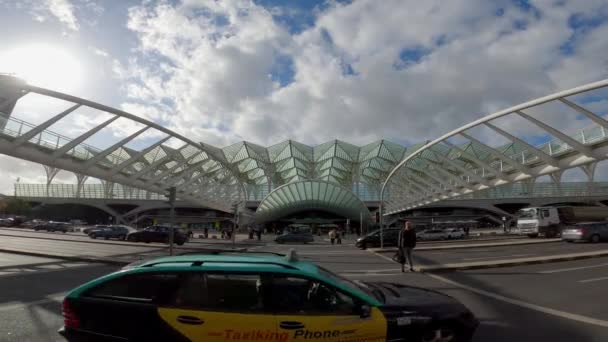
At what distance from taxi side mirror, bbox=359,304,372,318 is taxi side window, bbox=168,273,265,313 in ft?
3.44

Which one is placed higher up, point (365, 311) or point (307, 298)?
point (307, 298)

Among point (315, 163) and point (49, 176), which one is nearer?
point (315, 163)

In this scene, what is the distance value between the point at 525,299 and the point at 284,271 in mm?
6475

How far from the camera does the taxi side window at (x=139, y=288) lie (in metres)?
3.85

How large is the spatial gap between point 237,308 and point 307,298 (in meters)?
0.74

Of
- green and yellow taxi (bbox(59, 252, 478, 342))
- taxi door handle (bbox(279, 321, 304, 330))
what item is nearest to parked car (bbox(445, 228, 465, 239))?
green and yellow taxi (bbox(59, 252, 478, 342))

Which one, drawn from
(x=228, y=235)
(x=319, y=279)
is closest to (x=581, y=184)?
(x=228, y=235)

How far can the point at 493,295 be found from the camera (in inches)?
319

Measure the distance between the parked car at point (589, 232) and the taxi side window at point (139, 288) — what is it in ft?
91.2

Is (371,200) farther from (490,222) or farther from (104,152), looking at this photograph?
(104,152)

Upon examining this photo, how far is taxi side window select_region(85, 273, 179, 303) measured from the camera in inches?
152

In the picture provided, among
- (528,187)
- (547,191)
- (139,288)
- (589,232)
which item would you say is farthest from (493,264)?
(547,191)

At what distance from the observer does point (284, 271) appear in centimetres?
388

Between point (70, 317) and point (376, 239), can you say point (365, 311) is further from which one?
point (376, 239)
